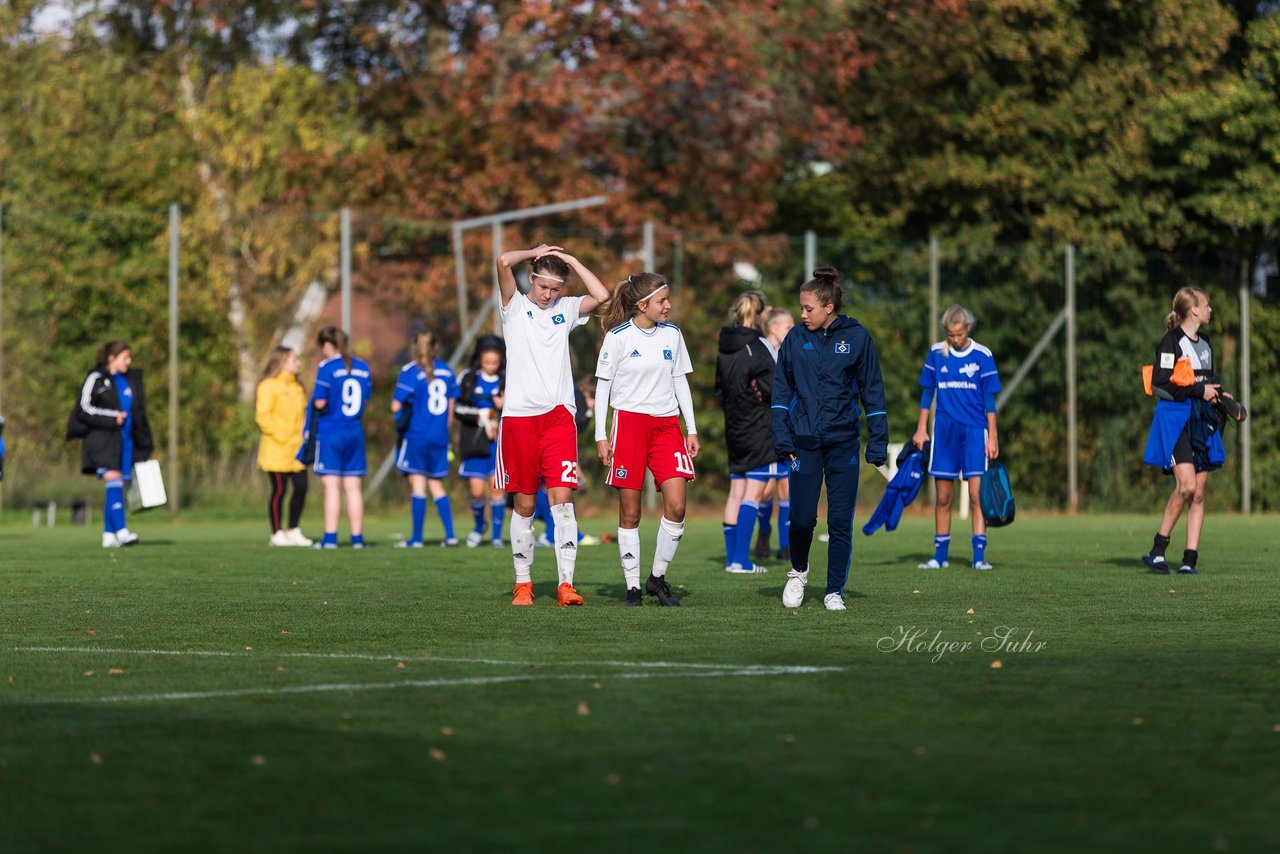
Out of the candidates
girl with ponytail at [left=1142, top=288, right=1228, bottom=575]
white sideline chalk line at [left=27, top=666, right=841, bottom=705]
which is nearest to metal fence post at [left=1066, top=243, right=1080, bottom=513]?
girl with ponytail at [left=1142, top=288, right=1228, bottom=575]

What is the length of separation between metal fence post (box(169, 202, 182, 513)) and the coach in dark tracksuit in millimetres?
13802

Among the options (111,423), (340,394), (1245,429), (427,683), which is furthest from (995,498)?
(1245,429)

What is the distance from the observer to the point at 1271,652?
8.62 meters

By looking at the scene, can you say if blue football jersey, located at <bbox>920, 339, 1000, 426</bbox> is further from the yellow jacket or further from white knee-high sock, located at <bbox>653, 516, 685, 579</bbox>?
the yellow jacket

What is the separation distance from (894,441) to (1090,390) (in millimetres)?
2770

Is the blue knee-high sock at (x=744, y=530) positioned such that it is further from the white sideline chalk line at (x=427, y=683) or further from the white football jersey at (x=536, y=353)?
the white sideline chalk line at (x=427, y=683)

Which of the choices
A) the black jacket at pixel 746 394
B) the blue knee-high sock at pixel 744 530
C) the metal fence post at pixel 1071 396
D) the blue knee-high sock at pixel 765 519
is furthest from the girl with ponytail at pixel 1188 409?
the metal fence post at pixel 1071 396

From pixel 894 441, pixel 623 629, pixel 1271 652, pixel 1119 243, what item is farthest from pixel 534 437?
pixel 1119 243

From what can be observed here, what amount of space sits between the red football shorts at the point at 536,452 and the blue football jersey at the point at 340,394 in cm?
619

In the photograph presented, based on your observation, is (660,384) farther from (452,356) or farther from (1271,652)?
(452,356)

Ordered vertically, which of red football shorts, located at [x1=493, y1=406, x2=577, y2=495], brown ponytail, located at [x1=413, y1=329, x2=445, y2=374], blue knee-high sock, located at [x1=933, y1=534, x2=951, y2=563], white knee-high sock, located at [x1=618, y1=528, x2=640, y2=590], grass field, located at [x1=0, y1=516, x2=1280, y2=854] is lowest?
grass field, located at [x1=0, y1=516, x2=1280, y2=854]

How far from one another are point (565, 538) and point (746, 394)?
11.1 ft

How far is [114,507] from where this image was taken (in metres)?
17.2

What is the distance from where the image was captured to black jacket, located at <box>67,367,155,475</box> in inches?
674
